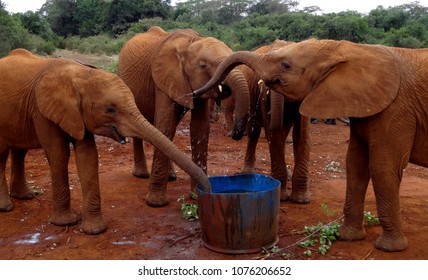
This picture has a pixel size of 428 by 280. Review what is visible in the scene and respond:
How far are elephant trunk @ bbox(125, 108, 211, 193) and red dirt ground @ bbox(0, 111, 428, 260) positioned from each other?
77 centimetres

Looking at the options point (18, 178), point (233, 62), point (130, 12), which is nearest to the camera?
point (233, 62)

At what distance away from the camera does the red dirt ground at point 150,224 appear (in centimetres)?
479

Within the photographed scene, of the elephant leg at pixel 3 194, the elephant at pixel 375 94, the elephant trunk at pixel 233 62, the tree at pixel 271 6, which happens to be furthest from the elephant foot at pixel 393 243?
the tree at pixel 271 6

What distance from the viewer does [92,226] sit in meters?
5.27

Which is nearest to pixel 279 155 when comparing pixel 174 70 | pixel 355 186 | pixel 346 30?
pixel 355 186

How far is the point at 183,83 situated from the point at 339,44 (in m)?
2.02

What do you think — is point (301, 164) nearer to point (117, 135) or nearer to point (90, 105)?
point (117, 135)

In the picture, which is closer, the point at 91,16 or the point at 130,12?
the point at 130,12

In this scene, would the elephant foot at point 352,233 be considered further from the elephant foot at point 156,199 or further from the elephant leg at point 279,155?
the elephant foot at point 156,199

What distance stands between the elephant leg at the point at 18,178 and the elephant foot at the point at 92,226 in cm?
158

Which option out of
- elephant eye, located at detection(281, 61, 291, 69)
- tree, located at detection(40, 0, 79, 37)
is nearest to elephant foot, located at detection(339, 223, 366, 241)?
elephant eye, located at detection(281, 61, 291, 69)

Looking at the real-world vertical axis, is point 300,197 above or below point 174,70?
below

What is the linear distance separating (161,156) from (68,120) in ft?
4.59

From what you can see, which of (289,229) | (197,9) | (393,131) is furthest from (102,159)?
(197,9)
